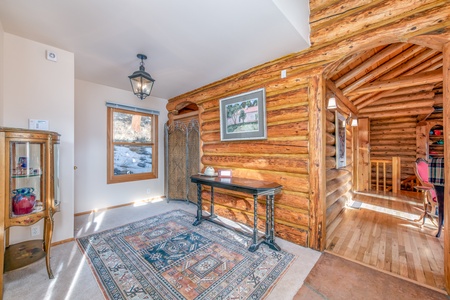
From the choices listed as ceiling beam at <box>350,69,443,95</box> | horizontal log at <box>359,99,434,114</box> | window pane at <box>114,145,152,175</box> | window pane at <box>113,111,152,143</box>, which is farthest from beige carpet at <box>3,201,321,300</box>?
horizontal log at <box>359,99,434,114</box>

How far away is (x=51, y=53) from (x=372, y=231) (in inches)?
225

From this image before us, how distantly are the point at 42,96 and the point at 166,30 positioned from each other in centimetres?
196

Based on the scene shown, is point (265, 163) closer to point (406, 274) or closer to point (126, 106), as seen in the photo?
point (406, 274)

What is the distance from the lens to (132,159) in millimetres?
4680

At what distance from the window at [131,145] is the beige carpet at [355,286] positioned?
4275mm

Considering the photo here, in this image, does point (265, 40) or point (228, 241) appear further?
point (228, 241)

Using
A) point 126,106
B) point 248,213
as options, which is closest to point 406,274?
point 248,213

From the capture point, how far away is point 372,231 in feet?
10.4

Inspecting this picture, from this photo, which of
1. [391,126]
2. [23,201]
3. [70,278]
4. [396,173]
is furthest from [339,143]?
[391,126]

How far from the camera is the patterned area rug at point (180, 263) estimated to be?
5.80ft

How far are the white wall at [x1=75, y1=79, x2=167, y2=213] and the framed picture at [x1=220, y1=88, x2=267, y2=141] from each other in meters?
2.16

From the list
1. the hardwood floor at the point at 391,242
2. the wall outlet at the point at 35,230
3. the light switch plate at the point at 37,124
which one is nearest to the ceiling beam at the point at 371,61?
the hardwood floor at the point at 391,242

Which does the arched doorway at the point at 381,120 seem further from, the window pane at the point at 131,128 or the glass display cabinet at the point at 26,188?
the window pane at the point at 131,128

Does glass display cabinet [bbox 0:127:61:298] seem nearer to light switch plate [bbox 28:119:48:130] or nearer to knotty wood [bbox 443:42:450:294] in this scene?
light switch plate [bbox 28:119:48:130]
